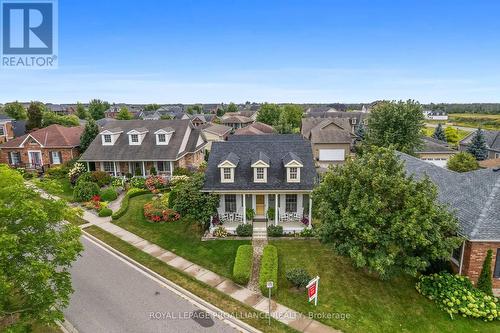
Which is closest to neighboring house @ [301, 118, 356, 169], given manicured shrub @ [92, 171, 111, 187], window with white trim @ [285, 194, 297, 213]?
Answer: window with white trim @ [285, 194, 297, 213]

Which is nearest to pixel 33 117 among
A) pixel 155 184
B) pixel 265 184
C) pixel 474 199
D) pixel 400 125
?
pixel 155 184

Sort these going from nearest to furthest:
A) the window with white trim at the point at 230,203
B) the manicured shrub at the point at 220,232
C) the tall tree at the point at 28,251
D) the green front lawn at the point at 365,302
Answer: the tall tree at the point at 28,251, the green front lawn at the point at 365,302, the manicured shrub at the point at 220,232, the window with white trim at the point at 230,203

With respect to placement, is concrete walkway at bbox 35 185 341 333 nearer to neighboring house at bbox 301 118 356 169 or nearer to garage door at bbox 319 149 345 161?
neighboring house at bbox 301 118 356 169

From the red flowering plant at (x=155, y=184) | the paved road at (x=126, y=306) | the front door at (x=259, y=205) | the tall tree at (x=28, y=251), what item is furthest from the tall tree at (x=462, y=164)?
→ the tall tree at (x=28, y=251)

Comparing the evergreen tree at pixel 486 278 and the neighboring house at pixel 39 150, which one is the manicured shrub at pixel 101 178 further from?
the evergreen tree at pixel 486 278

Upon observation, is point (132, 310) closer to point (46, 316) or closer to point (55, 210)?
point (46, 316)

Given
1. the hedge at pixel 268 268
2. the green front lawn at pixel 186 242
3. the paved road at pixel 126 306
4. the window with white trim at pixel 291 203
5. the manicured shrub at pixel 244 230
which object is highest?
the window with white trim at pixel 291 203
